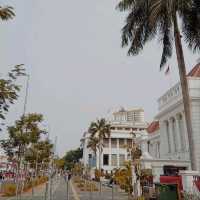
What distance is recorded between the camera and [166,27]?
Answer: 1670 centimetres

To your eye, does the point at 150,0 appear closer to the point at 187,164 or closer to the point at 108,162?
the point at 187,164

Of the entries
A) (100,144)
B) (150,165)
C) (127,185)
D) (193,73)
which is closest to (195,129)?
(150,165)

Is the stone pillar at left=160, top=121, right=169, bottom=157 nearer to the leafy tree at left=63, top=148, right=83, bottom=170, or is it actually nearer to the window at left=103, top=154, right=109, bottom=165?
the window at left=103, top=154, right=109, bottom=165

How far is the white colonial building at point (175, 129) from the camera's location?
25.2 m

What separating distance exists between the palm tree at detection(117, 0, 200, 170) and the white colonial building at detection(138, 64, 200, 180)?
976 centimetres

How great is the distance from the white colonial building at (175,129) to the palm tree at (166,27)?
9762 mm

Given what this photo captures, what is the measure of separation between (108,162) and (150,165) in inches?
2365

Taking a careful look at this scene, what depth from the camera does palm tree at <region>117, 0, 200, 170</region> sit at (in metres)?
14.7

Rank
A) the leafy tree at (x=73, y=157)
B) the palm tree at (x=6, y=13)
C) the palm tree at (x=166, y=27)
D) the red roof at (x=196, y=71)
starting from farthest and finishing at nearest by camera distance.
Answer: the leafy tree at (x=73, y=157), the red roof at (x=196, y=71), the palm tree at (x=166, y=27), the palm tree at (x=6, y=13)

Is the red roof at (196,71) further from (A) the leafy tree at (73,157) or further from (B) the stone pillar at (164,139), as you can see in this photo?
(A) the leafy tree at (73,157)

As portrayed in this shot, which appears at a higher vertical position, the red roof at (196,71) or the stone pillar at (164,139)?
the red roof at (196,71)

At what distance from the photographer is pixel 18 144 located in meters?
26.8

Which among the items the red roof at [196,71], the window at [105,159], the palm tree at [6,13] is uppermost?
the red roof at [196,71]

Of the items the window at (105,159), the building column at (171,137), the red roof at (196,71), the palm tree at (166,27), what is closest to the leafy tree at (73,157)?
the window at (105,159)
